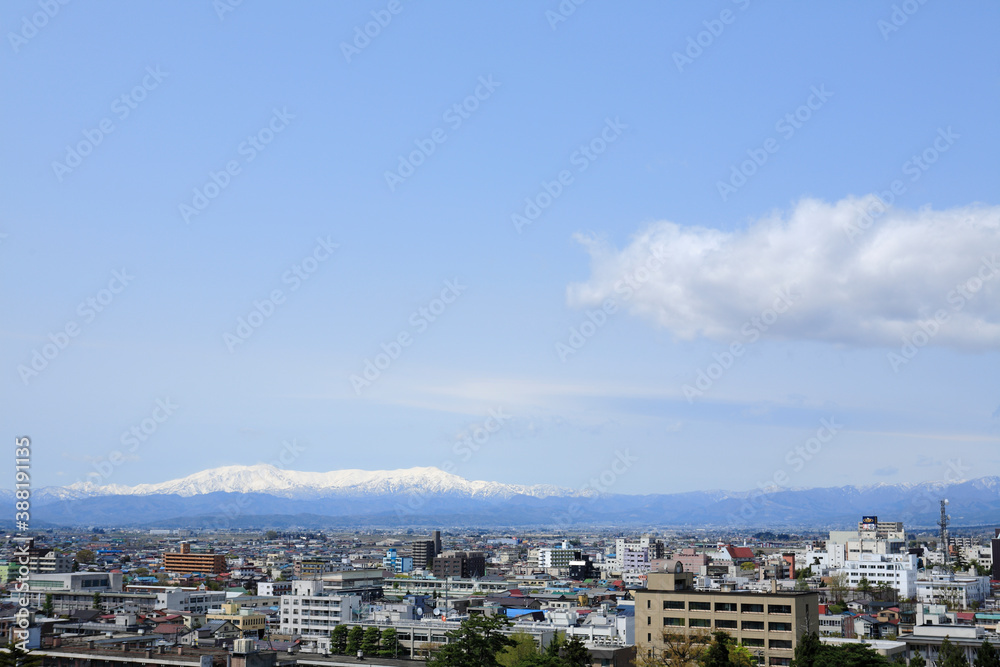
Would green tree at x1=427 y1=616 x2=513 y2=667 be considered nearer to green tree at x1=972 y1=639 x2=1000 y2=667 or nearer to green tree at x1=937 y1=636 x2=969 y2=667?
green tree at x1=937 y1=636 x2=969 y2=667

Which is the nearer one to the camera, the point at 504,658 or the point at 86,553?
the point at 504,658

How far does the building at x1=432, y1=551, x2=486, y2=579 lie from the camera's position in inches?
4715

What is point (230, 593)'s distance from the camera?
81125 mm

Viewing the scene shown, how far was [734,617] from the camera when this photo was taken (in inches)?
1447

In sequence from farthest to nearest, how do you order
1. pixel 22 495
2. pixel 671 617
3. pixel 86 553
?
pixel 86 553, pixel 671 617, pixel 22 495

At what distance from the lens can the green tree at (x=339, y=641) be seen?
172ft

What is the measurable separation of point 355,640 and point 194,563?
255 feet

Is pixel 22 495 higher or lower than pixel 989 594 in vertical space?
higher

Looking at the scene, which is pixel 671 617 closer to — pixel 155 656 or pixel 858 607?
pixel 155 656

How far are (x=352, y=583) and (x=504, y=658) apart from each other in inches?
1522

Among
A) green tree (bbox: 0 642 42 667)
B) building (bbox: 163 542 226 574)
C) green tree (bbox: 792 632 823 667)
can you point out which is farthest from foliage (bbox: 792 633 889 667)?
building (bbox: 163 542 226 574)

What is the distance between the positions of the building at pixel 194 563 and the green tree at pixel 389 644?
7287cm

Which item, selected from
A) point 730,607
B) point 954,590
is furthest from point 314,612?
point 954,590

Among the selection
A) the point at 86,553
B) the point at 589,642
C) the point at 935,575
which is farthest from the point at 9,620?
the point at 86,553
